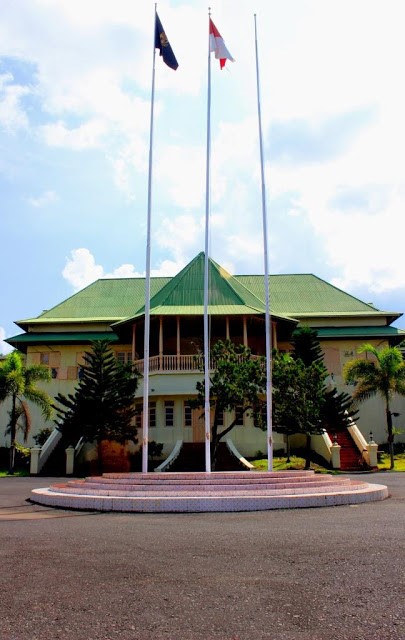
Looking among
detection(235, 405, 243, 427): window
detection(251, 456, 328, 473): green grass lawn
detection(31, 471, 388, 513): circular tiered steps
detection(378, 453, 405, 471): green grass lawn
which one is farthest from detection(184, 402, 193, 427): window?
detection(31, 471, 388, 513): circular tiered steps

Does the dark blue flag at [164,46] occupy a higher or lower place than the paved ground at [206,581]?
higher

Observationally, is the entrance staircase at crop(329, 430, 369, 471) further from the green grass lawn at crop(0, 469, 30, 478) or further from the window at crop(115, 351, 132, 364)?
the green grass lawn at crop(0, 469, 30, 478)

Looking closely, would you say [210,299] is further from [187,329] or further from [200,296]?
[187,329]

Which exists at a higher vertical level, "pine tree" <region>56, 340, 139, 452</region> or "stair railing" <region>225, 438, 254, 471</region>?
"pine tree" <region>56, 340, 139, 452</region>

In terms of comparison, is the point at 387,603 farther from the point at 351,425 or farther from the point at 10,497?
the point at 351,425

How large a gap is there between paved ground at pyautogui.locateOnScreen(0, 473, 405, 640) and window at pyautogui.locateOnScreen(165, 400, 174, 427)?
19408 millimetres

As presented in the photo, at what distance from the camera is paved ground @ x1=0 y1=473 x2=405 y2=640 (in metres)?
4.49

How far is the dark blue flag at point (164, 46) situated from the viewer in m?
18.0

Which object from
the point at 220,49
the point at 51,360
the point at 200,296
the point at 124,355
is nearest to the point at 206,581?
the point at 220,49

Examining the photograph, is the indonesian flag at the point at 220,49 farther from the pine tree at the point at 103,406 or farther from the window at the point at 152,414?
the window at the point at 152,414

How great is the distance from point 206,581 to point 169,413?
2363 centimetres

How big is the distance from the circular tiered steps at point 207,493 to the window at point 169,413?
546 inches

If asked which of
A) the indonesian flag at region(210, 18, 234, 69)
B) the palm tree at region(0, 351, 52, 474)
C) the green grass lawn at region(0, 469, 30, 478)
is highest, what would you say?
the indonesian flag at region(210, 18, 234, 69)

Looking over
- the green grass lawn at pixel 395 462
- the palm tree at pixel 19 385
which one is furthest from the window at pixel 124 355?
the green grass lawn at pixel 395 462
